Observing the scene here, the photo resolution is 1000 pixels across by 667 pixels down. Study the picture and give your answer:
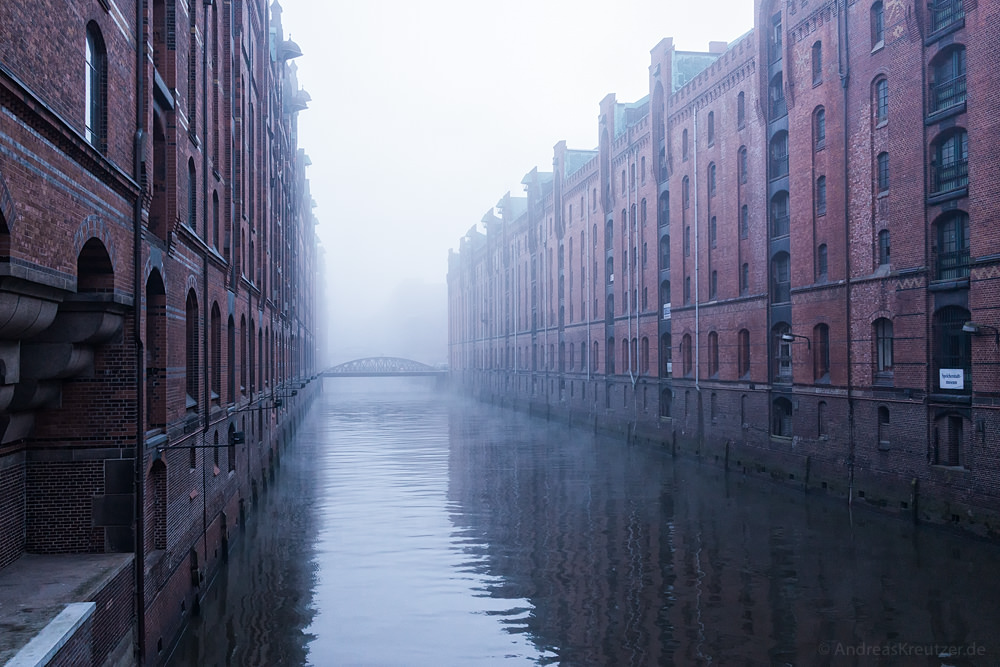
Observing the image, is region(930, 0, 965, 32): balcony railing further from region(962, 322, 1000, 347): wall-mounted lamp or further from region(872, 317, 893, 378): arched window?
region(872, 317, 893, 378): arched window

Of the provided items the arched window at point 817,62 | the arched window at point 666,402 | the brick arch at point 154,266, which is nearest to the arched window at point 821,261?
the arched window at point 817,62

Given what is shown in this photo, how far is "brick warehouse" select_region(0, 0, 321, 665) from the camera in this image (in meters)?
8.09

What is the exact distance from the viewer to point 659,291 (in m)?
40.7

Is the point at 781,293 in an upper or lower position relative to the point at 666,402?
upper

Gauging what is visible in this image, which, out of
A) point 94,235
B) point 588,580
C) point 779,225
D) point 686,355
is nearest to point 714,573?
A: point 588,580

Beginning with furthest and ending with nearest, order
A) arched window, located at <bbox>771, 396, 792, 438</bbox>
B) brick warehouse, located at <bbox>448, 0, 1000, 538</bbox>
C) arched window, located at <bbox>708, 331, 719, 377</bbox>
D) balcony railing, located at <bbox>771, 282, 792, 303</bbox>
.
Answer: arched window, located at <bbox>708, 331, 719, 377</bbox> < balcony railing, located at <bbox>771, 282, 792, 303</bbox> < arched window, located at <bbox>771, 396, 792, 438</bbox> < brick warehouse, located at <bbox>448, 0, 1000, 538</bbox>

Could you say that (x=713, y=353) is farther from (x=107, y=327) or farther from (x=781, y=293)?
(x=107, y=327)

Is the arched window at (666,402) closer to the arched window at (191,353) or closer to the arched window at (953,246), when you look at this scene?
the arched window at (953,246)

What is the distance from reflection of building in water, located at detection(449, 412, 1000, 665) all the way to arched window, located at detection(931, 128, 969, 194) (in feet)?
27.2

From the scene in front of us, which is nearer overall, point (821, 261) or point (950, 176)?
point (950, 176)

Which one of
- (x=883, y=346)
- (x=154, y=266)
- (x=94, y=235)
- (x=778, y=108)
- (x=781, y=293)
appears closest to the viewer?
(x=94, y=235)

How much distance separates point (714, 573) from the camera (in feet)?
55.8

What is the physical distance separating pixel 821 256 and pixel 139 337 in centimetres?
2154

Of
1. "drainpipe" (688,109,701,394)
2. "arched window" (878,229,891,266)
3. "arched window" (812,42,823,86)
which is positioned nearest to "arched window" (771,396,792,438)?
"drainpipe" (688,109,701,394)
